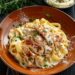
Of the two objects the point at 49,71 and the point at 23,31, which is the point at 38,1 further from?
the point at 49,71

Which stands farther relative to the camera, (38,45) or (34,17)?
(34,17)

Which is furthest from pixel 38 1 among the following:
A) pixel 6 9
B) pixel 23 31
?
pixel 23 31

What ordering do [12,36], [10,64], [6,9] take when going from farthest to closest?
1. [6,9]
2. [12,36]
3. [10,64]
